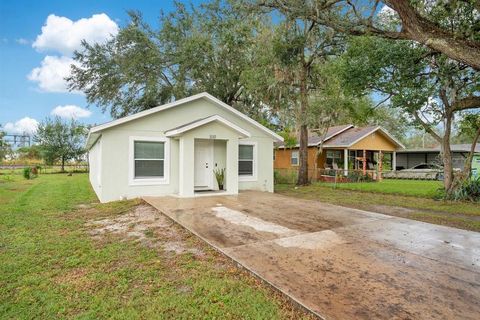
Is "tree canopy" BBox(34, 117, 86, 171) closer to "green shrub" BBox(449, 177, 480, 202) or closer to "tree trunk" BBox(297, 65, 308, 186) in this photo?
"tree trunk" BBox(297, 65, 308, 186)

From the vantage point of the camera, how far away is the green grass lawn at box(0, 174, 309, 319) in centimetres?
311

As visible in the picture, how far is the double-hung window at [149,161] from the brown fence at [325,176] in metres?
9.79

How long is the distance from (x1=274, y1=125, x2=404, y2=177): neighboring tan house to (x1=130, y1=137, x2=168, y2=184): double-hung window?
1169 centimetres

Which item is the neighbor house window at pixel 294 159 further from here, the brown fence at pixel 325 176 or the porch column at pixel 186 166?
the porch column at pixel 186 166

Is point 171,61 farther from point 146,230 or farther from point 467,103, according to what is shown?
point 467,103

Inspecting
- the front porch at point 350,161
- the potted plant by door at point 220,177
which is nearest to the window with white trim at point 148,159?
the potted plant by door at point 220,177

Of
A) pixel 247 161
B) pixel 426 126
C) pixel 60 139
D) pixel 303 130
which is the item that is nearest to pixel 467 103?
pixel 426 126

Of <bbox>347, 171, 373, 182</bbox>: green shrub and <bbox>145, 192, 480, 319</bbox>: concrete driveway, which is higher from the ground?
<bbox>347, 171, 373, 182</bbox>: green shrub

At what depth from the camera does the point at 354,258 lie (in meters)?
4.41

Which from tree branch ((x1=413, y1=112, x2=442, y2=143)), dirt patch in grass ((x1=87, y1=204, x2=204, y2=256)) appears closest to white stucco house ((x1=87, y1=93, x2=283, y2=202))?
dirt patch in grass ((x1=87, y1=204, x2=204, y2=256))

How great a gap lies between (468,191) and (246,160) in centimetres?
883

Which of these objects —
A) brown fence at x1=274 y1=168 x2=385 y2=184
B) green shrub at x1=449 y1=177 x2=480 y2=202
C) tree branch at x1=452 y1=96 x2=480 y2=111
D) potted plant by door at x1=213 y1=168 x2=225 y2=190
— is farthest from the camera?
brown fence at x1=274 y1=168 x2=385 y2=184

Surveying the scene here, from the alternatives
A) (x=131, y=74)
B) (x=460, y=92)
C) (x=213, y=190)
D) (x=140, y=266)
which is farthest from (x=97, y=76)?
(x=460, y=92)

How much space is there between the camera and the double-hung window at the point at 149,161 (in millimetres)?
10547
